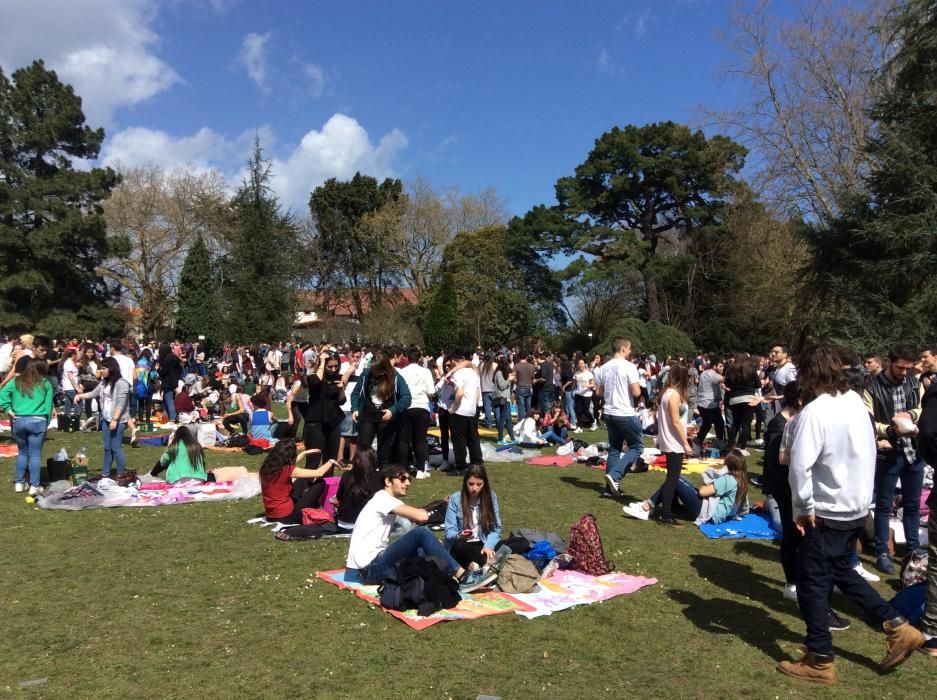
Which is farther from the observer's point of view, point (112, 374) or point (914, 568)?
point (112, 374)

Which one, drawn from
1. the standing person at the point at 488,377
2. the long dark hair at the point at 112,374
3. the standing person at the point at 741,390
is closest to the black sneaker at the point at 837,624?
the standing person at the point at 741,390

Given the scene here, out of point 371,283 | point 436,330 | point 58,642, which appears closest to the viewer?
point 58,642

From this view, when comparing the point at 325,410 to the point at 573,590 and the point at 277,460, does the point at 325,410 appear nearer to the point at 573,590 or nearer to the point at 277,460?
the point at 277,460

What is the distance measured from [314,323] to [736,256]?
3052 cm

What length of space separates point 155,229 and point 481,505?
141 feet

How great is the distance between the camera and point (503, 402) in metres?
13.9

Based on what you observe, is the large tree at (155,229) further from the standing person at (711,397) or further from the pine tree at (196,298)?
the standing person at (711,397)

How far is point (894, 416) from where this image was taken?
570 centimetres

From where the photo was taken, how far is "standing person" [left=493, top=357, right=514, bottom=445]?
13.7m

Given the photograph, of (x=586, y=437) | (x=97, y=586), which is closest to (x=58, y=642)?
(x=97, y=586)

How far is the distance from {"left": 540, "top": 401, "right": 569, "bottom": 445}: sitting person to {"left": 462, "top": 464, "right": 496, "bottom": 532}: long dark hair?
7359 mm

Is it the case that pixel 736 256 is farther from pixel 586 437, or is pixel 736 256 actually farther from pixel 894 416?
pixel 894 416

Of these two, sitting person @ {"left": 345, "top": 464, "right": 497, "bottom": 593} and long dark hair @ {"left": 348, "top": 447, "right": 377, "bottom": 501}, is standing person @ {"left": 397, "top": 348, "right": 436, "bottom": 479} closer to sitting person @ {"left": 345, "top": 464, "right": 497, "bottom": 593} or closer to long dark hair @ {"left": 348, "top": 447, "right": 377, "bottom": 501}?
long dark hair @ {"left": 348, "top": 447, "right": 377, "bottom": 501}

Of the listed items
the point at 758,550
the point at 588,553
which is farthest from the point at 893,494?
the point at 588,553
